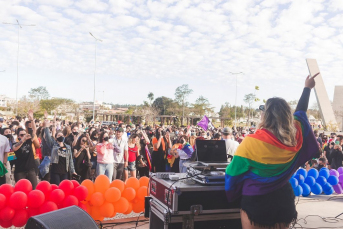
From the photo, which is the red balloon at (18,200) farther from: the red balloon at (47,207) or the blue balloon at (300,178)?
the blue balloon at (300,178)

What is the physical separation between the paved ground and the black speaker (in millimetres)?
2466

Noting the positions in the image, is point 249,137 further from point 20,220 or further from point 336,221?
point 336,221

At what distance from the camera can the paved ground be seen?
17.8ft

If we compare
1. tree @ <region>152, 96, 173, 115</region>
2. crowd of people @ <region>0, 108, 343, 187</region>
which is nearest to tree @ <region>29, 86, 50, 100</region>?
tree @ <region>152, 96, 173, 115</region>

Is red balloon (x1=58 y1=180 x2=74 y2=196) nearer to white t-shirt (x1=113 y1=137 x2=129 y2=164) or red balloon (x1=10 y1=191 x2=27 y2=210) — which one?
red balloon (x1=10 y1=191 x2=27 y2=210)

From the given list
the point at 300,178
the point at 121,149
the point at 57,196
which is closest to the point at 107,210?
the point at 57,196

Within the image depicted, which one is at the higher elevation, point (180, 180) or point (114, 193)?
point (180, 180)

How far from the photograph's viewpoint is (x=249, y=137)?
267 centimetres

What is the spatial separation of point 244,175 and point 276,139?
430mm

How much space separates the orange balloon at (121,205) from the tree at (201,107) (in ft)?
225

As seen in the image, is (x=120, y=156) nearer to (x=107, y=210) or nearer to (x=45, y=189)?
(x=107, y=210)

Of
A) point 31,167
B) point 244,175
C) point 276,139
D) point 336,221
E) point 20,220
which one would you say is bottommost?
point 336,221

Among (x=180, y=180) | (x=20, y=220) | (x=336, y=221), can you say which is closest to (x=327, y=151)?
(x=336, y=221)

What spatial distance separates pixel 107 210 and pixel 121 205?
0.26 metres
